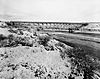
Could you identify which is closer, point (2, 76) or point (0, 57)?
point (2, 76)

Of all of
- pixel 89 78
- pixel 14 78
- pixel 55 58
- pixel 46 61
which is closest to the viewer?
pixel 14 78

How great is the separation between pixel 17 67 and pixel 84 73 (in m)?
5.01

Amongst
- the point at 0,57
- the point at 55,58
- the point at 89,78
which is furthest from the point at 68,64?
the point at 0,57

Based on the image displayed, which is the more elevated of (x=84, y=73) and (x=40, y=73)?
(x=40, y=73)

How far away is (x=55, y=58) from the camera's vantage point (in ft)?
28.7

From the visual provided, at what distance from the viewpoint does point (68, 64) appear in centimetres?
824

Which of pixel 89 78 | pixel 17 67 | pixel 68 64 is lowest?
pixel 89 78

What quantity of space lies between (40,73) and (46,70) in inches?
21.7

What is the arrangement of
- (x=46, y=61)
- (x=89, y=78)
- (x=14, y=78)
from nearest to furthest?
(x=14, y=78)
(x=89, y=78)
(x=46, y=61)

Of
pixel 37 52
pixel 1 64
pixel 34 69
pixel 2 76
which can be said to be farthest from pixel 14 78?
pixel 37 52

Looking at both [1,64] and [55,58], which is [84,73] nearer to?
[55,58]

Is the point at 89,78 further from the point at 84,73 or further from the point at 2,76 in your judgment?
the point at 2,76

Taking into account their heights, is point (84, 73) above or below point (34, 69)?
below

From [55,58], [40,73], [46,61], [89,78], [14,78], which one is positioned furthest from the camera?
[55,58]
